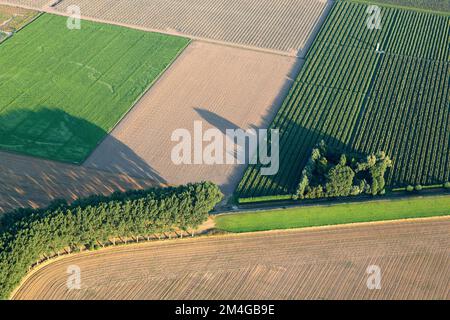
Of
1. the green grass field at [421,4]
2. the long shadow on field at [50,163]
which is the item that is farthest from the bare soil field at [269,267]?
the green grass field at [421,4]

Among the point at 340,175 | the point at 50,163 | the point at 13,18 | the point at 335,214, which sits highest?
the point at 13,18

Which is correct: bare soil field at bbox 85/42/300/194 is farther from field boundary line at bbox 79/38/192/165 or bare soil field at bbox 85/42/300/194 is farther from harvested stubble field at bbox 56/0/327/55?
harvested stubble field at bbox 56/0/327/55

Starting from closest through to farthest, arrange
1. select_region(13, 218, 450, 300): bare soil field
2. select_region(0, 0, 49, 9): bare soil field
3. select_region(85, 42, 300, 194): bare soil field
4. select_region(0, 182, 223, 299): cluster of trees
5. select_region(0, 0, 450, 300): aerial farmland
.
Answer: select_region(0, 182, 223, 299): cluster of trees, select_region(13, 218, 450, 300): bare soil field, select_region(0, 0, 450, 300): aerial farmland, select_region(85, 42, 300, 194): bare soil field, select_region(0, 0, 49, 9): bare soil field

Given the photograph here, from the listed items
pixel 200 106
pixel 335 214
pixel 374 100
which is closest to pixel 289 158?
pixel 335 214

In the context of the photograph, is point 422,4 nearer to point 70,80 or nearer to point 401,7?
point 401,7

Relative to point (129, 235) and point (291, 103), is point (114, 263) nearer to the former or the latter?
point (129, 235)

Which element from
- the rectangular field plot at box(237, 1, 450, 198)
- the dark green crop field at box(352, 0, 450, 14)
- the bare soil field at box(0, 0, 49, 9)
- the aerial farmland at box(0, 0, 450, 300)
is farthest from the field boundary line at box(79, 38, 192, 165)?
the dark green crop field at box(352, 0, 450, 14)
